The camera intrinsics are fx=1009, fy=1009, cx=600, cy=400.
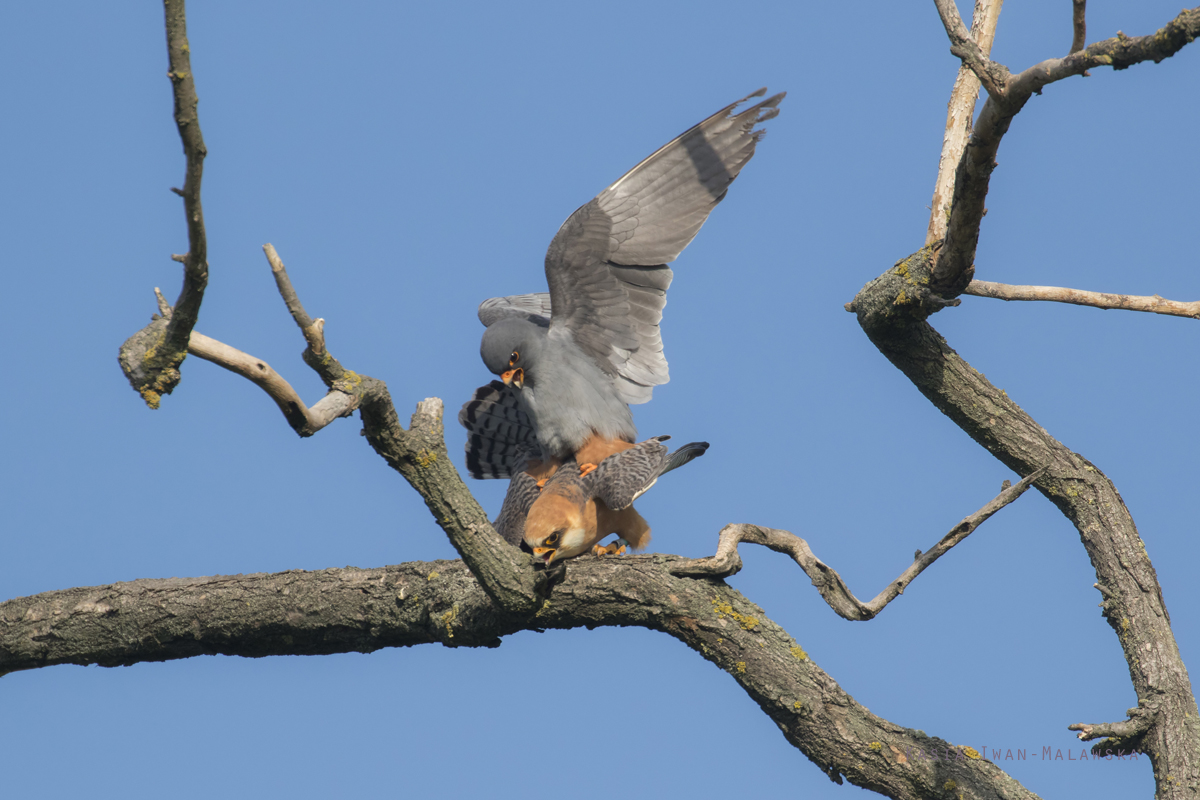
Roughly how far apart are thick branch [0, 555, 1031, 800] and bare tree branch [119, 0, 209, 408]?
1.91 meters

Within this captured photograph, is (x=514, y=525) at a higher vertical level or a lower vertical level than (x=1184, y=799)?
higher

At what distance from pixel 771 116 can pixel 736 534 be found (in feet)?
9.18

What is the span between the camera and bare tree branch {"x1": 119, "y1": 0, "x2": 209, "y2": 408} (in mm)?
2793

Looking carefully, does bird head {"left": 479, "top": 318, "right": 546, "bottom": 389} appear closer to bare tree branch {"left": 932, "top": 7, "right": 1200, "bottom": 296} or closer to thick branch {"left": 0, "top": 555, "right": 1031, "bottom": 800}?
thick branch {"left": 0, "top": 555, "right": 1031, "bottom": 800}

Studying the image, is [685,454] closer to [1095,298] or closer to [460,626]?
[460,626]

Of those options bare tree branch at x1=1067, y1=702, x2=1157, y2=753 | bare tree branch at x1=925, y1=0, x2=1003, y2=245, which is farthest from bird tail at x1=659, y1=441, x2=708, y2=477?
bare tree branch at x1=1067, y1=702, x2=1157, y2=753

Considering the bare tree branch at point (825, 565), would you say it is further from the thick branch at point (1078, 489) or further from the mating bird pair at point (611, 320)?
the mating bird pair at point (611, 320)

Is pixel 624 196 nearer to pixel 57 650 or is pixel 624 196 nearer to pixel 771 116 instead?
pixel 771 116

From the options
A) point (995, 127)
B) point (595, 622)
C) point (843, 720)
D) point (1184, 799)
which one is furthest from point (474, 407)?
point (1184, 799)

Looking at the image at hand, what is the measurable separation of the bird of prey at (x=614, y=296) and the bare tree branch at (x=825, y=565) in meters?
1.22

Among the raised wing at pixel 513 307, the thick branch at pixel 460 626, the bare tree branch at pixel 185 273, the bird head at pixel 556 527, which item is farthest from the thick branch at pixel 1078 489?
the bare tree branch at pixel 185 273

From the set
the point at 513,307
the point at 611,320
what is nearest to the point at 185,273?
the point at 611,320

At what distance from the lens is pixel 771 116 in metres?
6.33

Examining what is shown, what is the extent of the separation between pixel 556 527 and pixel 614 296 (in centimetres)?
164
